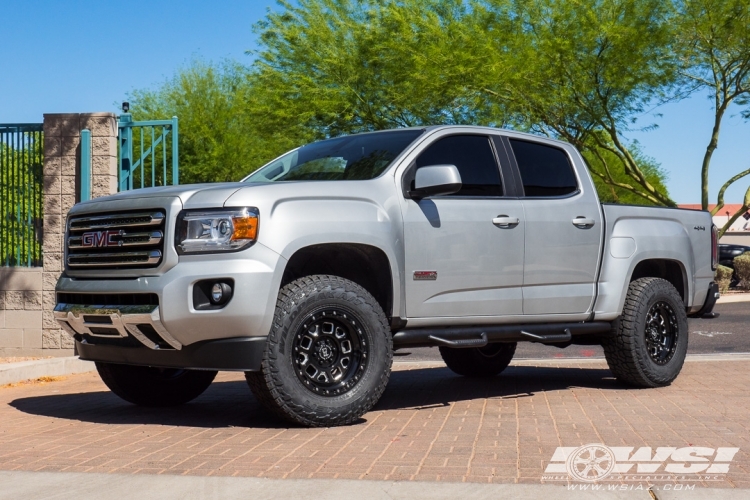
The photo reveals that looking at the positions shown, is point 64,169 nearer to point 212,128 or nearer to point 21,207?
point 21,207

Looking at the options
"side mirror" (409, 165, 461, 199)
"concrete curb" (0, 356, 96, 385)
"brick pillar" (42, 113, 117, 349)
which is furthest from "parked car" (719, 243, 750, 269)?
"side mirror" (409, 165, 461, 199)

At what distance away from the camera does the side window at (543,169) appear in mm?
8383

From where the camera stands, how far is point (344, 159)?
7852 mm

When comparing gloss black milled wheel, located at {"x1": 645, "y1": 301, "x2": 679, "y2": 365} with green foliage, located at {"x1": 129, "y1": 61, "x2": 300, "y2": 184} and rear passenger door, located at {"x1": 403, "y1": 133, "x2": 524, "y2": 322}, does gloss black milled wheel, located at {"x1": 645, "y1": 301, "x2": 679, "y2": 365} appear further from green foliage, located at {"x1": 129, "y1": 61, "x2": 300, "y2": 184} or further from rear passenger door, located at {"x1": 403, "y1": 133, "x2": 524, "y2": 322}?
green foliage, located at {"x1": 129, "y1": 61, "x2": 300, "y2": 184}

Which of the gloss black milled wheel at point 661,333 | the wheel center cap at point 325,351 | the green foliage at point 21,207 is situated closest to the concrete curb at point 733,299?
the gloss black milled wheel at point 661,333

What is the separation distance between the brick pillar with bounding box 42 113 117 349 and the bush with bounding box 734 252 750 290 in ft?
82.2

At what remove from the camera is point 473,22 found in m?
28.2

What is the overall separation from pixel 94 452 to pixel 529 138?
450 cm

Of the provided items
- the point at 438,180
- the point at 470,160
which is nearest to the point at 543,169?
the point at 470,160

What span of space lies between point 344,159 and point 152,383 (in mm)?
2286

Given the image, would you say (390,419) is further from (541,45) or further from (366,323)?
(541,45)

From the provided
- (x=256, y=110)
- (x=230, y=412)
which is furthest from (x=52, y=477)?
(x=256, y=110)

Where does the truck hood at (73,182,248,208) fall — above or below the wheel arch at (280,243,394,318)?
above

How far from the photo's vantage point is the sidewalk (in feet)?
16.8
